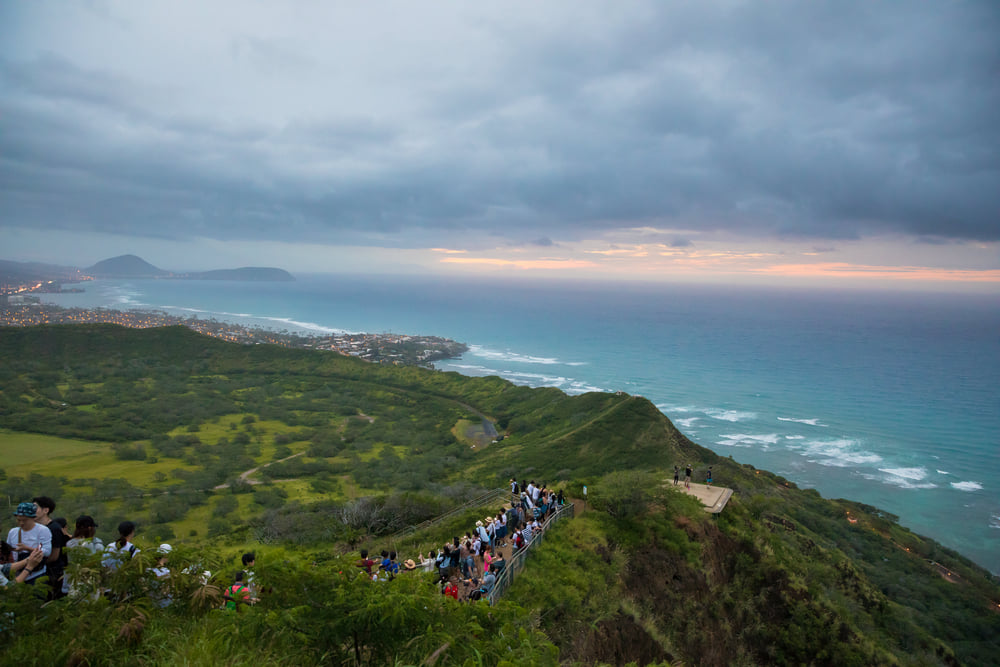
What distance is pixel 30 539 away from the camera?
6.28m

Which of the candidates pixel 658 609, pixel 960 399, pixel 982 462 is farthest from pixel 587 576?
pixel 960 399

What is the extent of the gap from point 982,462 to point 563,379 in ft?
180

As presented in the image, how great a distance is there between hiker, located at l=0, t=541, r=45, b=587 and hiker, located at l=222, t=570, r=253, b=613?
230cm

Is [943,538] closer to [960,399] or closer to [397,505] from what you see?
[397,505]

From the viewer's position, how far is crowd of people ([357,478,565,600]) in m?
11.2

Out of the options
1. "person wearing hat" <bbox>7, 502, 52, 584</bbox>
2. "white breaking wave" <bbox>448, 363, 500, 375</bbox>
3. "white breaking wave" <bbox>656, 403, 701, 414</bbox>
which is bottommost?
"white breaking wave" <bbox>656, 403, 701, 414</bbox>

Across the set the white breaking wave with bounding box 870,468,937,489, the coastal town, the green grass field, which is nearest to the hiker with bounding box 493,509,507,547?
the green grass field

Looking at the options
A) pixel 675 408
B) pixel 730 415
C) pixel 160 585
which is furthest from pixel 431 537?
pixel 730 415

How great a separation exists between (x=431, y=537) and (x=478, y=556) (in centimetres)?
507

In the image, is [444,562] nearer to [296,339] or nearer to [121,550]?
[121,550]

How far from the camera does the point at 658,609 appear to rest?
15219mm

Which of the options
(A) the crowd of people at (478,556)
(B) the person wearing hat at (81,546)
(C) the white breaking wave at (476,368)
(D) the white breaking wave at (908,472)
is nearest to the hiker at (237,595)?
(B) the person wearing hat at (81,546)

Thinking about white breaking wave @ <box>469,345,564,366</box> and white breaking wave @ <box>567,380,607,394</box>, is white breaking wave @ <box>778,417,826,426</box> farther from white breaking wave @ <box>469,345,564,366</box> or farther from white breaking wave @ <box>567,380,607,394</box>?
white breaking wave @ <box>469,345,564,366</box>

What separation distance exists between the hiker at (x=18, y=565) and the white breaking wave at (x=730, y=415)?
235 ft
